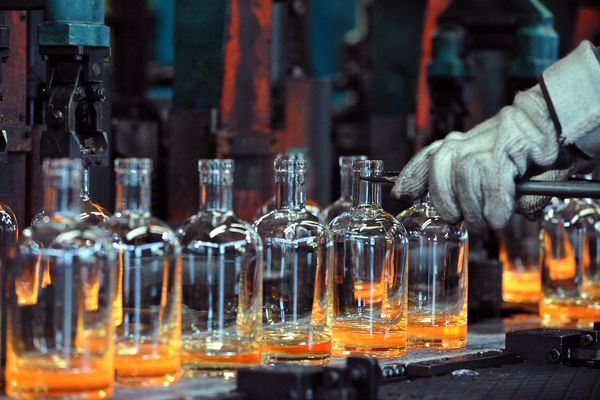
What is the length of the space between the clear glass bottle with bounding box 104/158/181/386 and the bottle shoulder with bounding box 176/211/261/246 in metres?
0.07

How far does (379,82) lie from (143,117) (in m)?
1.09

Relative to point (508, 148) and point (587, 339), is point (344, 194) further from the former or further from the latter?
point (508, 148)

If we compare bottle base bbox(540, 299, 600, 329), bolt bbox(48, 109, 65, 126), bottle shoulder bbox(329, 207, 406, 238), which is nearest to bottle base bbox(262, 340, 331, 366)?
bottle shoulder bbox(329, 207, 406, 238)

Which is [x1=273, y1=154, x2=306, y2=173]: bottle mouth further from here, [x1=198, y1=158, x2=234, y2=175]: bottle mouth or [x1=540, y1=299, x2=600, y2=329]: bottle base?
[x1=540, y1=299, x2=600, y2=329]: bottle base

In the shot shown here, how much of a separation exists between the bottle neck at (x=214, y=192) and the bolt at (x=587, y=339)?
2.40 feet

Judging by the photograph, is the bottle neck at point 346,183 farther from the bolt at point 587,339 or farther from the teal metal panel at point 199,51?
the teal metal panel at point 199,51

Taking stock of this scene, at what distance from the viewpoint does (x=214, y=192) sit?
1969mm

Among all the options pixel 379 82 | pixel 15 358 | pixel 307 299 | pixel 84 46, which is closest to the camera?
pixel 15 358

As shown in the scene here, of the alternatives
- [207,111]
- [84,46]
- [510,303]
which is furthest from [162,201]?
[84,46]

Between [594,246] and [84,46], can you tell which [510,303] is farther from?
[84,46]

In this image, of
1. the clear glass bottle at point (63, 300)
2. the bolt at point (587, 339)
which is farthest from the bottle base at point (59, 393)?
the bolt at point (587, 339)

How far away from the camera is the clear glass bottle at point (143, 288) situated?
72.8 inches

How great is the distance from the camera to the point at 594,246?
316 centimetres

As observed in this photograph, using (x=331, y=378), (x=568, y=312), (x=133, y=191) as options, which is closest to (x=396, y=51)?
(x=568, y=312)
